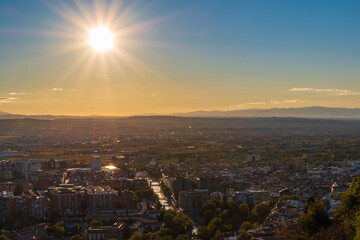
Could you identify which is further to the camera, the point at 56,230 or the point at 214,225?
the point at 56,230

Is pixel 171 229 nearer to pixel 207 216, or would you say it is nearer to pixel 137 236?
pixel 137 236

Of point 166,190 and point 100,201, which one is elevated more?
point 100,201

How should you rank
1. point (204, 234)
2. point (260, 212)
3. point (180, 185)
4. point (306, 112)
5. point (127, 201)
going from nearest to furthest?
point (204, 234)
point (260, 212)
point (127, 201)
point (180, 185)
point (306, 112)

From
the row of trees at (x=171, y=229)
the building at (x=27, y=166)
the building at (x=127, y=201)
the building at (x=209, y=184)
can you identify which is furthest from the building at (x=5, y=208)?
the building at (x=27, y=166)

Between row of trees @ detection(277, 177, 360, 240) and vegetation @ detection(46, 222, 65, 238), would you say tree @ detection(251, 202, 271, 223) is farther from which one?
vegetation @ detection(46, 222, 65, 238)

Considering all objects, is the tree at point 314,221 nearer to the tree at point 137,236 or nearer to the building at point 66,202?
the tree at point 137,236

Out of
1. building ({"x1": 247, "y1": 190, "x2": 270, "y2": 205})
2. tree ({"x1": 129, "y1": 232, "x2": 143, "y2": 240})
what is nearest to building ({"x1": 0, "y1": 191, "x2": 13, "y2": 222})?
tree ({"x1": 129, "y1": 232, "x2": 143, "y2": 240})

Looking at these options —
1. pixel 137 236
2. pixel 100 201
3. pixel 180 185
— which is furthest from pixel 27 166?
pixel 137 236

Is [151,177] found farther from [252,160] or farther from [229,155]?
[229,155]

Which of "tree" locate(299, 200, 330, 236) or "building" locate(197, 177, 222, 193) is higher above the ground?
"tree" locate(299, 200, 330, 236)

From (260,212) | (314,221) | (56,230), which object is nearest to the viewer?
(314,221)

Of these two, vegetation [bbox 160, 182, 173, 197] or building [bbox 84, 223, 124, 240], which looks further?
vegetation [bbox 160, 182, 173, 197]
